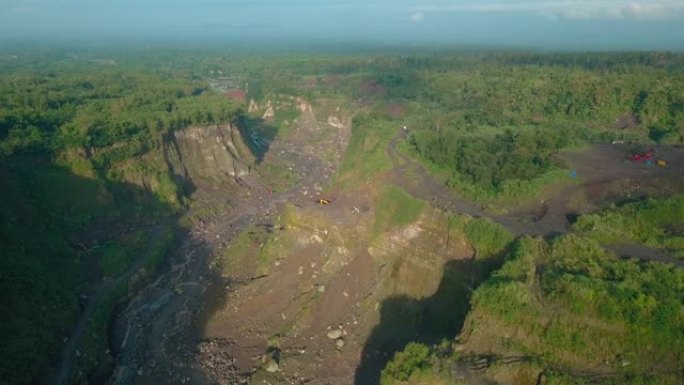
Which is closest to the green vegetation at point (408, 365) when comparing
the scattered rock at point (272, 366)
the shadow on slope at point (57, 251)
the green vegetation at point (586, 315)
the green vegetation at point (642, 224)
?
the green vegetation at point (586, 315)

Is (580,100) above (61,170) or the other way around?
above

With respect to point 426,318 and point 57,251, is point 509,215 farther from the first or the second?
point 57,251

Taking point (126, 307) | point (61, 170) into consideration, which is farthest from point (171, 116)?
point (126, 307)

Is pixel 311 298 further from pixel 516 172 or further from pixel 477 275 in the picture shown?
pixel 516 172

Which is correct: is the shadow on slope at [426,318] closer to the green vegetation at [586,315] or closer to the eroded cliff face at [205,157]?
the green vegetation at [586,315]

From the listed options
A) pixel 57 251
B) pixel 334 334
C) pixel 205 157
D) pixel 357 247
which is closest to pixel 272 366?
pixel 334 334

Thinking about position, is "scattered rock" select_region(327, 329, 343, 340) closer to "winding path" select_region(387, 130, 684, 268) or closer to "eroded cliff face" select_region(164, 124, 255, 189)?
"winding path" select_region(387, 130, 684, 268)
